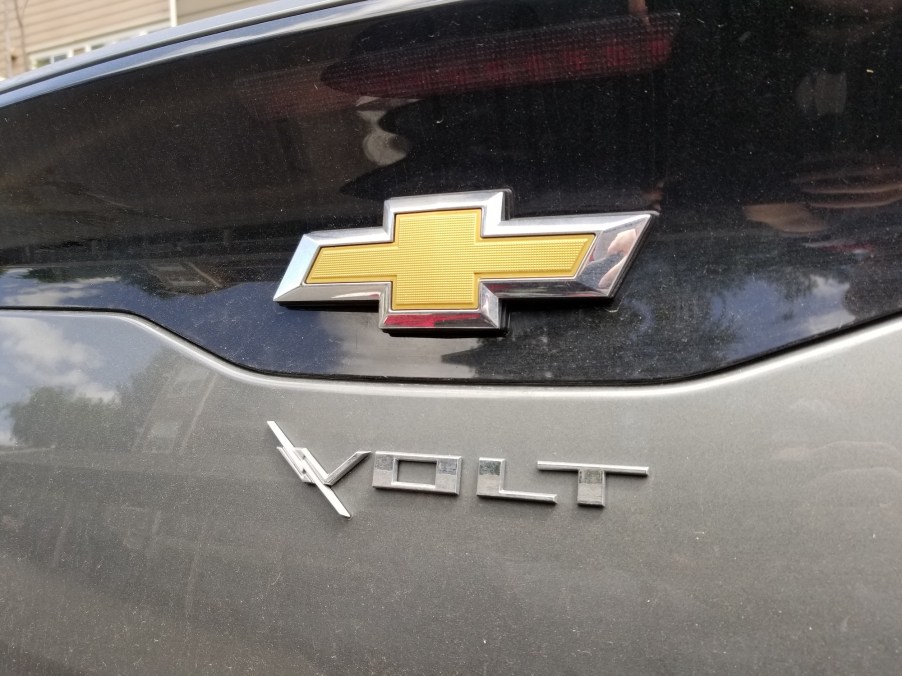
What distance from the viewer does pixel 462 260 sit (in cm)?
99

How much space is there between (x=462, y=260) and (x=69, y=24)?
34.7 feet

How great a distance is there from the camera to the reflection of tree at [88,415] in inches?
45.8

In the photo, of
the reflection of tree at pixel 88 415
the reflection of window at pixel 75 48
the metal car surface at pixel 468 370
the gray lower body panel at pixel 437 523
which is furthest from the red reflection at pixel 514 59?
the reflection of window at pixel 75 48

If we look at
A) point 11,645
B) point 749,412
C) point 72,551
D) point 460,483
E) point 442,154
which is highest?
point 442,154

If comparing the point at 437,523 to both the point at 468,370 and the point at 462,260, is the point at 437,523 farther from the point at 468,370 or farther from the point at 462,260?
the point at 462,260

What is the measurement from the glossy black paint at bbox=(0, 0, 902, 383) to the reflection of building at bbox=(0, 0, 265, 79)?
321 inches

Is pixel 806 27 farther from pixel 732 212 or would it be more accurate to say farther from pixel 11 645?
pixel 11 645

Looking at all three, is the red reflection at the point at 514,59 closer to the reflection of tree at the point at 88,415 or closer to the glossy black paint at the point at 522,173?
the glossy black paint at the point at 522,173

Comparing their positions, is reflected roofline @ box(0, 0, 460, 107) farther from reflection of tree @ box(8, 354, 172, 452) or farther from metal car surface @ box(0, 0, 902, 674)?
reflection of tree @ box(8, 354, 172, 452)

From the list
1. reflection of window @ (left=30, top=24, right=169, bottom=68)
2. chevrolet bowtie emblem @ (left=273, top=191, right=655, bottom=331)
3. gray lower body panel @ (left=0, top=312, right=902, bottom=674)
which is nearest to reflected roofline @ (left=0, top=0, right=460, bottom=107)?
chevrolet bowtie emblem @ (left=273, top=191, right=655, bottom=331)

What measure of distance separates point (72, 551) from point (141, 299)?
15.7 inches

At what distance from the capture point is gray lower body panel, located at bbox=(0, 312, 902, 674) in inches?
31.7

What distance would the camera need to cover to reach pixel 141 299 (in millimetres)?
1227

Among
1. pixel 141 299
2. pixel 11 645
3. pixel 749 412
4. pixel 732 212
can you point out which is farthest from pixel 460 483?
pixel 11 645
